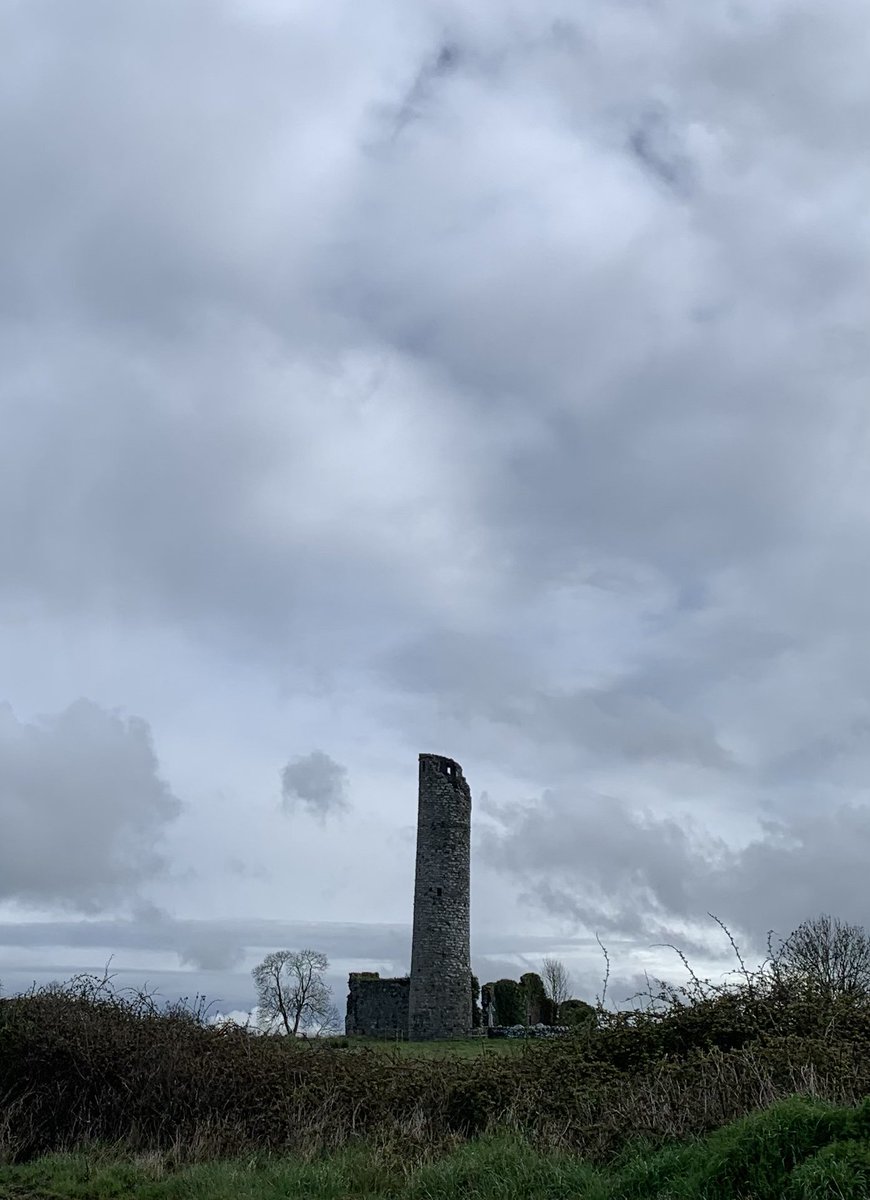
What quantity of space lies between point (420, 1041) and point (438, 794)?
841 centimetres

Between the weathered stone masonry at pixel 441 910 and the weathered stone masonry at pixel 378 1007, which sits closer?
the weathered stone masonry at pixel 441 910

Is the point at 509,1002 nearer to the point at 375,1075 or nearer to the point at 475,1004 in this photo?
the point at 475,1004

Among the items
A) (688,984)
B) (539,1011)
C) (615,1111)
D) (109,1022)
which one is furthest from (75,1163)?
(539,1011)

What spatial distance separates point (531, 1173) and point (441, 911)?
28.0 metres

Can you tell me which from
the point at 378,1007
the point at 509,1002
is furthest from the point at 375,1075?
the point at 509,1002

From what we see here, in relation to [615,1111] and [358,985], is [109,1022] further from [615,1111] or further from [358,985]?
[358,985]

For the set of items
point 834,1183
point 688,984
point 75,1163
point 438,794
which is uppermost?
point 438,794

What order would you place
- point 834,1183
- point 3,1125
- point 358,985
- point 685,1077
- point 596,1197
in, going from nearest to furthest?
point 834,1183, point 596,1197, point 685,1077, point 3,1125, point 358,985

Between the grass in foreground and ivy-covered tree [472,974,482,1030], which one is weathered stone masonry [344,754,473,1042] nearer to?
ivy-covered tree [472,974,482,1030]

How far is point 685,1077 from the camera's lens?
464 inches

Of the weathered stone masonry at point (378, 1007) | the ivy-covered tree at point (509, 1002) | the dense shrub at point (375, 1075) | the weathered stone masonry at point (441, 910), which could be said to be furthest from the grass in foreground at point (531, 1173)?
the ivy-covered tree at point (509, 1002)

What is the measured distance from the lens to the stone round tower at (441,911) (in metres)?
36.3

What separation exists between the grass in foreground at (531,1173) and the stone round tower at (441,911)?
24.4 metres

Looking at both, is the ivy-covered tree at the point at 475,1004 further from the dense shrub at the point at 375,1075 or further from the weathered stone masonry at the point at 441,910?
the dense shrub at the point at 375,1075
